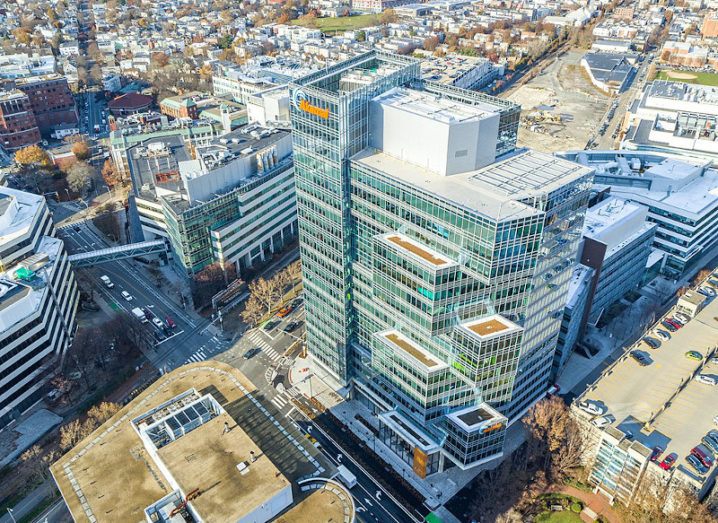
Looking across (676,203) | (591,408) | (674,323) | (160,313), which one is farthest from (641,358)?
(160,313)

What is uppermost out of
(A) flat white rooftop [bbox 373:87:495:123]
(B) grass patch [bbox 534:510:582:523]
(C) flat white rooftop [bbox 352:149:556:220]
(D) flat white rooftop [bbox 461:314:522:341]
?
(A) flat white rooftop [bbox 373:87:495:123]

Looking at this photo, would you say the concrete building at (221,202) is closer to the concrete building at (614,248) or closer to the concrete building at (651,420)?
the concrete building at (614,248)

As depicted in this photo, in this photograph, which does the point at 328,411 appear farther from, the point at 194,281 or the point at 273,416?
the point at 194,281

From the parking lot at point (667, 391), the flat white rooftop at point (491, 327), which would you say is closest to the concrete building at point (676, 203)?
the parking lot at point (667, 391)

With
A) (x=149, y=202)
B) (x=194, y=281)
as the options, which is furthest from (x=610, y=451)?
(x=149, y=202)

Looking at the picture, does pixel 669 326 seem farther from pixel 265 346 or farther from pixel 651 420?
pixel 265 346

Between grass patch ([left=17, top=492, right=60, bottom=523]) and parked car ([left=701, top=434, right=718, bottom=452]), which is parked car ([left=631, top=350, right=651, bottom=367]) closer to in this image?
parked car ([left=701, top=434, right=718, bottom=452])

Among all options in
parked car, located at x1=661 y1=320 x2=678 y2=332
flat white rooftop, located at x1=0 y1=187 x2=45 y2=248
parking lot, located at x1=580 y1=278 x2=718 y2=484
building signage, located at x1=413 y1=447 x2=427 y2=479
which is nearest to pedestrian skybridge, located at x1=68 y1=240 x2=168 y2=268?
flat white rooftop, located at x1=0 y1=187 x2=45 y2=248
